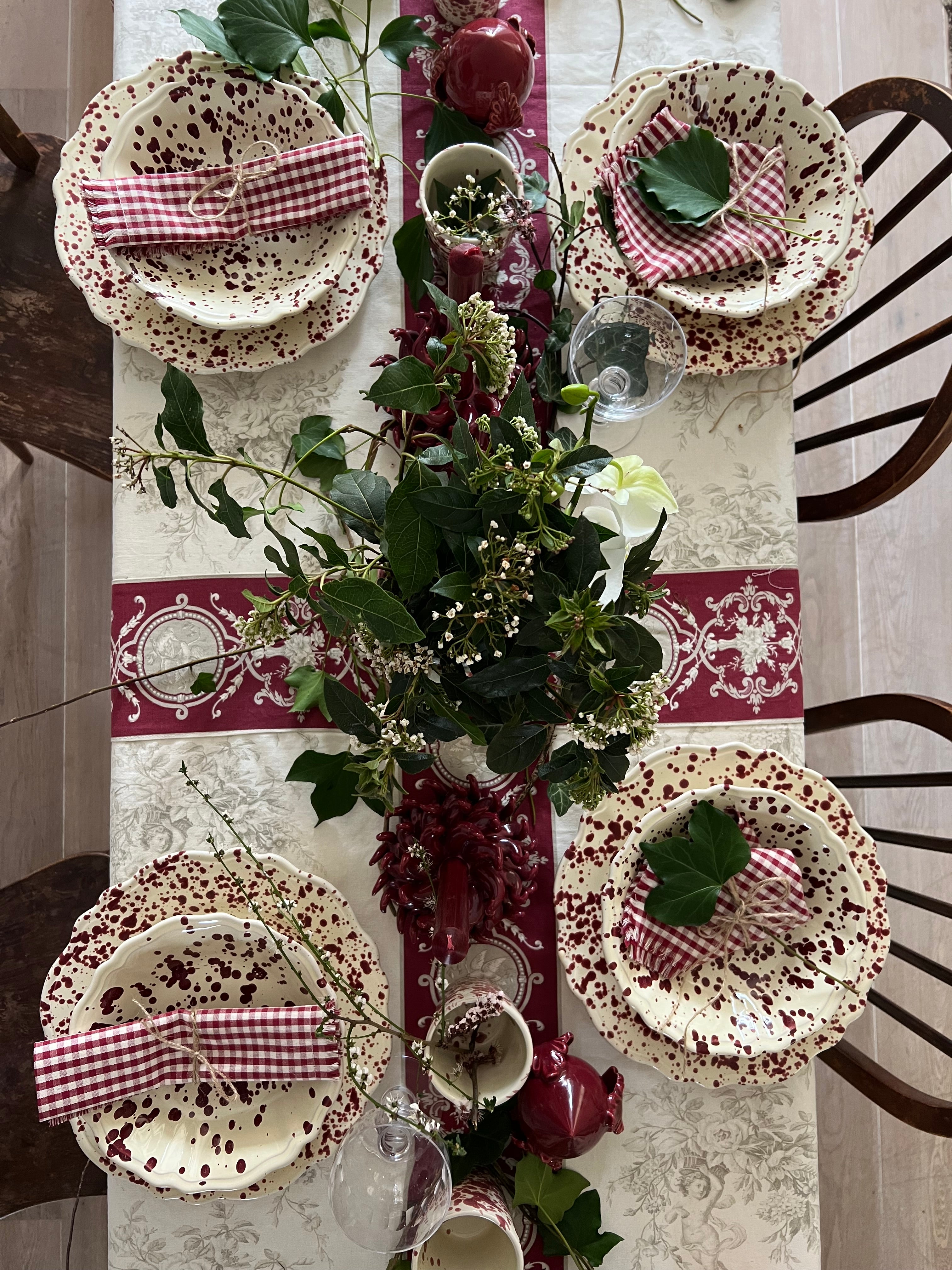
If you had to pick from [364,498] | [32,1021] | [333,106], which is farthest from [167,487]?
[32,1021]

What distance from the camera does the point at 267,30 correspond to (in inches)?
40.2

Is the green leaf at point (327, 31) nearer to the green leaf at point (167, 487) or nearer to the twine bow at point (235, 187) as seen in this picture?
the twine bow at point (235, 187)

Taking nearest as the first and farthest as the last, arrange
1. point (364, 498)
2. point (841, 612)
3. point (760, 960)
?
point (364, 498) < point (760, 960) < point (841, 612)

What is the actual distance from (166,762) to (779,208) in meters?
0.97

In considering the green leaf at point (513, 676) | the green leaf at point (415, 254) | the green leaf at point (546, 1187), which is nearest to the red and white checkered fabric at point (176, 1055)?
the green leaf at point (546, 1187)

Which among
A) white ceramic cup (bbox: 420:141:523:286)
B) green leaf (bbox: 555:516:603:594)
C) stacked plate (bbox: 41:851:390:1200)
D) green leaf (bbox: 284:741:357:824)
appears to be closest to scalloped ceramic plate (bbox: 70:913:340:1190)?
stacked plate (bbox: 41:851:390:1200)

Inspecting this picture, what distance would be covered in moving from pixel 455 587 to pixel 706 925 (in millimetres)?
548

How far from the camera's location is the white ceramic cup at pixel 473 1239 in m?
0.89

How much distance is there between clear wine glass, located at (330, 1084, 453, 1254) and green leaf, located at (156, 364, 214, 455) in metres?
0.61

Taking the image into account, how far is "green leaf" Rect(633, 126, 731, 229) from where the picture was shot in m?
1.02

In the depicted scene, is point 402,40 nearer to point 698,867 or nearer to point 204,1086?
point 698,867

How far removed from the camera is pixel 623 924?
39.1 inches

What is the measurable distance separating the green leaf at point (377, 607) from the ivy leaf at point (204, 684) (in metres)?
0.36

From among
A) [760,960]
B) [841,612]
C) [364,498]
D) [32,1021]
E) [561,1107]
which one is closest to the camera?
[364,498]
